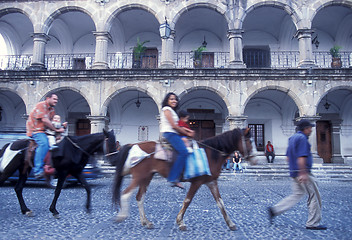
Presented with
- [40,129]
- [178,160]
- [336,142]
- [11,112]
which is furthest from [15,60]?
[336,142]

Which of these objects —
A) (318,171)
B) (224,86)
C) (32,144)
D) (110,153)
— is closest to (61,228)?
(110,153)

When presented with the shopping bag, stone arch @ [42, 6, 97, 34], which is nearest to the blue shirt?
the shopping bag

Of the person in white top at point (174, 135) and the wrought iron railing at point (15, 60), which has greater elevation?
the wrought iron railing at point (15, 60)

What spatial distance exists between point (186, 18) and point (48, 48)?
977 cm

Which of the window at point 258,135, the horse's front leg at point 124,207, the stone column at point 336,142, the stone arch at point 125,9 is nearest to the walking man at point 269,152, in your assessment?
the window at point 258,135

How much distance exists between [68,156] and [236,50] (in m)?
11.0

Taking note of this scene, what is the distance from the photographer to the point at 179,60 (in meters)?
17.6

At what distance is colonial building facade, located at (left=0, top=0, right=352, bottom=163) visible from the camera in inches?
534

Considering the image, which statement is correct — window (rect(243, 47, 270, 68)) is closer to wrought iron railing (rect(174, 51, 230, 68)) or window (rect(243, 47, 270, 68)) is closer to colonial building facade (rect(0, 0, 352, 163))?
colonial building facade (rect(0, 0, 352, 163))

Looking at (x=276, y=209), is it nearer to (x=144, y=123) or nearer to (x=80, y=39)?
(x=144, y=123)

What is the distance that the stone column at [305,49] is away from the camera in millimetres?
13656

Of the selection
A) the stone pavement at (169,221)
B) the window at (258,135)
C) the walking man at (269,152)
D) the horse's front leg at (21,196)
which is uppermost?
the window at (258,135)

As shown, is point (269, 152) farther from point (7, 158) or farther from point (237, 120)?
point (7, 158)

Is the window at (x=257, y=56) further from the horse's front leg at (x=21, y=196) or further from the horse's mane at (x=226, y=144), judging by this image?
the horse's front leg at (x=21, y=196)
